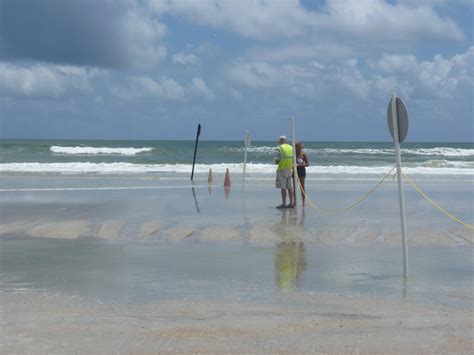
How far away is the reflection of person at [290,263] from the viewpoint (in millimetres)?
7762

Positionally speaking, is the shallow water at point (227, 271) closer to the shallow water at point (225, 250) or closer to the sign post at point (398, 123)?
the shallow water at point (225, 250)

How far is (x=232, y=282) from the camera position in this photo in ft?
25.3

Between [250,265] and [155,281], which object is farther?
[250,265]

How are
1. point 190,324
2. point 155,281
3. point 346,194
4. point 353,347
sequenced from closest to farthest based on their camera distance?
1. point 353,347
2. point 190,324
3. point 155,281
4. point 346,194

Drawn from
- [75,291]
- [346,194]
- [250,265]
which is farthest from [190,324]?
[346,194]

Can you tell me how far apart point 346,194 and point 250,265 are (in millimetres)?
11626

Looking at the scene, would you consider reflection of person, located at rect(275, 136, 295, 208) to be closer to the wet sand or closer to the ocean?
the wet sand

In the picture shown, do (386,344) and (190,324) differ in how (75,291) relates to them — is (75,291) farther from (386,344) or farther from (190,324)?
(386,344)

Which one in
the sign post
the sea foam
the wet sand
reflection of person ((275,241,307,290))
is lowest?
the wet sand

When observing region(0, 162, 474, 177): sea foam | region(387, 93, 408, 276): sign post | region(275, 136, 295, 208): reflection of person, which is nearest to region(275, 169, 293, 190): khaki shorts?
region(275, 136, 295, 208): reflection of person

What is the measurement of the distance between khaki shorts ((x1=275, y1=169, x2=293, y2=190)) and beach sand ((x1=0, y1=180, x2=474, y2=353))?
810 mm

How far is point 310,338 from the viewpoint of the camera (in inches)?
215

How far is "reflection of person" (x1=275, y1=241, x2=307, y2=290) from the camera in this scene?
7.76m

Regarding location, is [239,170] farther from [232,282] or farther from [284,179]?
[232,282]
